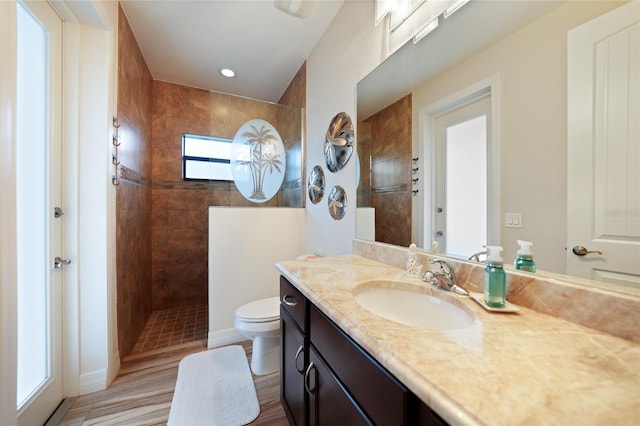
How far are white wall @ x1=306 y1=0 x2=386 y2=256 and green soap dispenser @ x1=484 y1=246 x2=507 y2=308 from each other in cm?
100

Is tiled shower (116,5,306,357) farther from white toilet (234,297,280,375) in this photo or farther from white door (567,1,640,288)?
white door (567,1,640,288)

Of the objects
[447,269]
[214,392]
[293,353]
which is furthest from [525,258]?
[214,392]

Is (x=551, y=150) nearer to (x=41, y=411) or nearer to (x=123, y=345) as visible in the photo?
(x=41, y=411)

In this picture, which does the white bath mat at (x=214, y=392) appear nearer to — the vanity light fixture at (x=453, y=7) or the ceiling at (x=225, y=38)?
the vanity light fixture at (x=453, y=7)

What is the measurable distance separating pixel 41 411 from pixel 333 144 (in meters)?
2.31

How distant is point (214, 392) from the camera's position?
1542 mm

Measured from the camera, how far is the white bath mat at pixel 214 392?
136cm

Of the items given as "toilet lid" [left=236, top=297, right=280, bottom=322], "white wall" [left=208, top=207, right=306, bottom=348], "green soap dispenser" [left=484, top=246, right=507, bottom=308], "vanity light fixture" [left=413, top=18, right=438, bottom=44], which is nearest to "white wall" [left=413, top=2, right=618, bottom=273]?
"green soap dispenser" [left=484, top=246, right=507, bottom=308]

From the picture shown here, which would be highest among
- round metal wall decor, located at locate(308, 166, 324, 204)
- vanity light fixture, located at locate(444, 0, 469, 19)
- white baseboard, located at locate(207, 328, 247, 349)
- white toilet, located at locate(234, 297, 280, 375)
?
vanity light fixture, located at locate(444, 0, 469, 19)

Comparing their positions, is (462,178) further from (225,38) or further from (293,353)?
(225,38)

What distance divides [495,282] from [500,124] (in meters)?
0.54

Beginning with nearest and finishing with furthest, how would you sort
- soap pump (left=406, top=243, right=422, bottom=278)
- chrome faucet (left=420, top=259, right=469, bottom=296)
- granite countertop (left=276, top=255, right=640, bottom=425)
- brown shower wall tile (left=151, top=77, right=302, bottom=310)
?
granite countertop (left=276, top=255, right=640, bottom=425), chrome faucet (left=420, top=259, right=469, bottom=296), soap pump (left=406, top=243, right=422, bottom=278), brown shower wall tile (left=151, top=77, right=302, bottom=310)

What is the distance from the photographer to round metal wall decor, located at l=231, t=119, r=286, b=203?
2.36 m

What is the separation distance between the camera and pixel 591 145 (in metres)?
0.65
